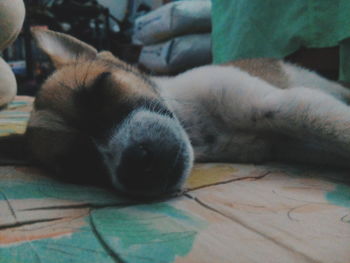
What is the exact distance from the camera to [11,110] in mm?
2871

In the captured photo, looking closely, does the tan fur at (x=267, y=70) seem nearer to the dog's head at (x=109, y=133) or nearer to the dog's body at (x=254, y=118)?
the dog's body at (x=254, y=118)

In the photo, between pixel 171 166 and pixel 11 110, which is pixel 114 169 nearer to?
pixel 171 166

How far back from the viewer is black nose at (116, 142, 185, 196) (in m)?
1.13

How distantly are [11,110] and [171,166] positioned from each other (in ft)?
6.82

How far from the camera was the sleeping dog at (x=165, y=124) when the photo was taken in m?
1.21

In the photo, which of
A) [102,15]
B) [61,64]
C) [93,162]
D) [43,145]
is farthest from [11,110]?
[102,15]

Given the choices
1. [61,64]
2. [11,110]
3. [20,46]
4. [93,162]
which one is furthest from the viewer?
[20,46]

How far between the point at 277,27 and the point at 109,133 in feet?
6.66

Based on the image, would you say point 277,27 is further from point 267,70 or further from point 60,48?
point 60,48

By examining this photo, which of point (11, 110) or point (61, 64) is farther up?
point (61, 64)

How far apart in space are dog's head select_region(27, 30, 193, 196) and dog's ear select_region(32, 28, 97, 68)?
365 mm

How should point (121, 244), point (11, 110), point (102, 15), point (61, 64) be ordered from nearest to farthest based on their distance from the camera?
1. point (121, 244)
2. point (61, 64)
3. point (11, 110)
4. point (102, 15)

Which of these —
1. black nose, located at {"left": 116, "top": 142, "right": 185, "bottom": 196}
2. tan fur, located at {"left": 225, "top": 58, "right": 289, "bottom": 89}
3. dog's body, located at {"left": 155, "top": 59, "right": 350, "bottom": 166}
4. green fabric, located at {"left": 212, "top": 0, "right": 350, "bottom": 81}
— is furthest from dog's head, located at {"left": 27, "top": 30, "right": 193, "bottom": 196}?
green fabric, located at {"left": 212, "top": 0, "right": 350, "bottom": 81}

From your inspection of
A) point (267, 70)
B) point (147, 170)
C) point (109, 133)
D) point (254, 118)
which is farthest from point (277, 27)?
point (147, 170)
